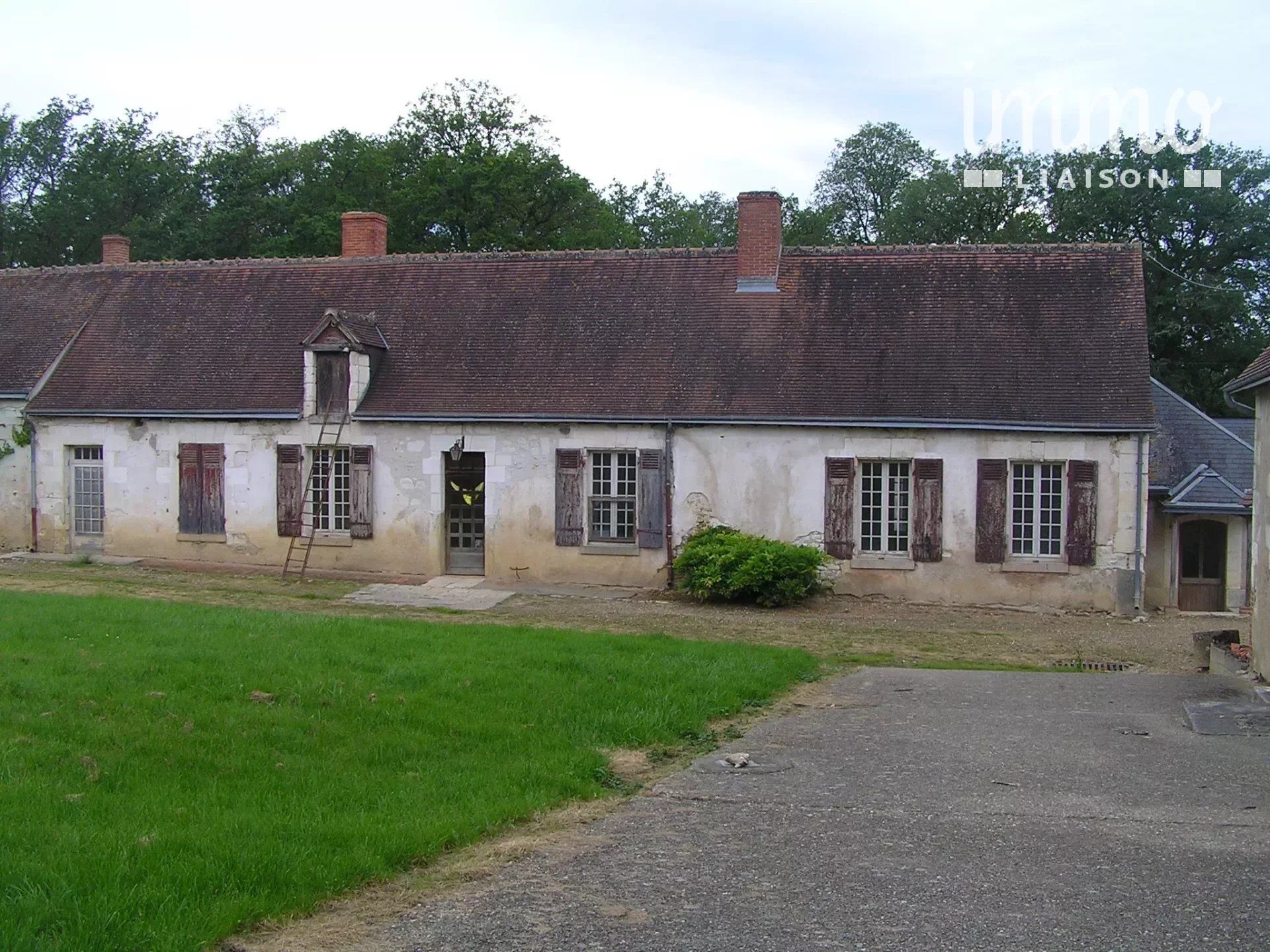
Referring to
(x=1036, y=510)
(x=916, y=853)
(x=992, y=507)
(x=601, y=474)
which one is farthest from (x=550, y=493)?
(x=916, y=853)

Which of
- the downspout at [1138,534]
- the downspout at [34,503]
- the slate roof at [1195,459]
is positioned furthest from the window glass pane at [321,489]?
the slate roof at [1195,459]

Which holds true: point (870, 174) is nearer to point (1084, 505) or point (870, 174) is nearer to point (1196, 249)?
point (1196, 249)

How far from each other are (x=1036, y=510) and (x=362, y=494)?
10773mm

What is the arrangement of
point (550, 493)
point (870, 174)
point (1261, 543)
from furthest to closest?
point (870, 174) → point (550, 493) → point (1261, 543)

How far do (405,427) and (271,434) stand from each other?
7.82ft

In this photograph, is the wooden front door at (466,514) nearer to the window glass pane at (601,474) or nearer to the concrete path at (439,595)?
the concrete path at (439,595)

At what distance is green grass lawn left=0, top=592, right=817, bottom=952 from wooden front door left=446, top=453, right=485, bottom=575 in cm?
777

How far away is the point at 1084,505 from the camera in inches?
738

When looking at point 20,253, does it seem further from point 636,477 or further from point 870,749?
point 870,749

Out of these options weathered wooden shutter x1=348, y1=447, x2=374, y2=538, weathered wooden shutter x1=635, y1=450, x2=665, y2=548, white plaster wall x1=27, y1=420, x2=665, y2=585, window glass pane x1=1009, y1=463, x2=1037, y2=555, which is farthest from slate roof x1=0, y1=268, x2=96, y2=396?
window glass pane x1=1009, y1=463, x2=1037, y2=555

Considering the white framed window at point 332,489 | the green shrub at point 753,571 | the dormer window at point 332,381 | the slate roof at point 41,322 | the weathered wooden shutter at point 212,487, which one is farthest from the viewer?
the slate roof at point 41,322

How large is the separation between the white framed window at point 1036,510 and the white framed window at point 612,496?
5.88 metres

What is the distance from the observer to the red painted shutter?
71.2 feet

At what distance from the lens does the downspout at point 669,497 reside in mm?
19953
